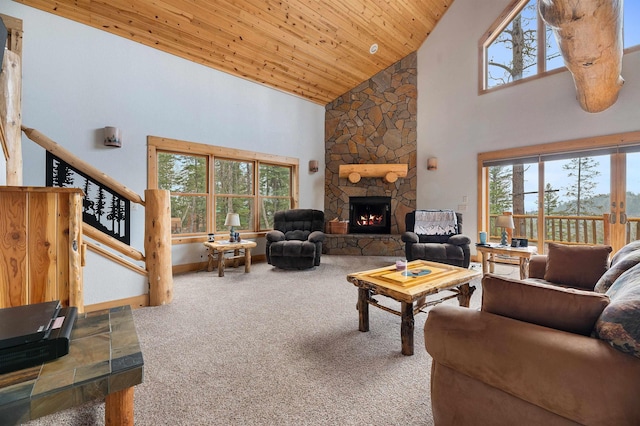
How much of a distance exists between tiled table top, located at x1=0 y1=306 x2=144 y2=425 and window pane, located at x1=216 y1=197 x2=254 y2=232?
384 cm

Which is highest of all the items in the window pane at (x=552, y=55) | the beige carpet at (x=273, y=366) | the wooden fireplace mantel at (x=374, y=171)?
the window pane at (x=552, y=55)

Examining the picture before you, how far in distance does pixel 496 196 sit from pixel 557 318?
4713 mm

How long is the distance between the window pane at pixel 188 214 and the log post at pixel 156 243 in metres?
1.64

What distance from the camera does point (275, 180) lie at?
567 cm

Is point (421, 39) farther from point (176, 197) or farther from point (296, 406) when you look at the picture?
point (296, 406)

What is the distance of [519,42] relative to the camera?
4.75 meters

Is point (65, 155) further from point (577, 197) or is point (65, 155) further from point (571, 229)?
point (571, 229)

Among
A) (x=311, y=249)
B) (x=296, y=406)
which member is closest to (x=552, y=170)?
(x=311, y=249)

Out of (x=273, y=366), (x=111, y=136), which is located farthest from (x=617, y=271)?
(x=111, y=136)

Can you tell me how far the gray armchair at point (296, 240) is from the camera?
435 cm

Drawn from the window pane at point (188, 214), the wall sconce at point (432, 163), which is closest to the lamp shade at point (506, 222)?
the wall sconce at point (432, 163)

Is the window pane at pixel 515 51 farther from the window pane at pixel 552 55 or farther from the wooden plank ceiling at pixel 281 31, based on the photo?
the wooden plank ceiling at pixel 281 31

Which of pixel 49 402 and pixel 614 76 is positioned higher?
pixel 614 76

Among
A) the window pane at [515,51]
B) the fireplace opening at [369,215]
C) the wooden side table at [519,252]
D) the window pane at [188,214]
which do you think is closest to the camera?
the wooden side table at [519,252]
